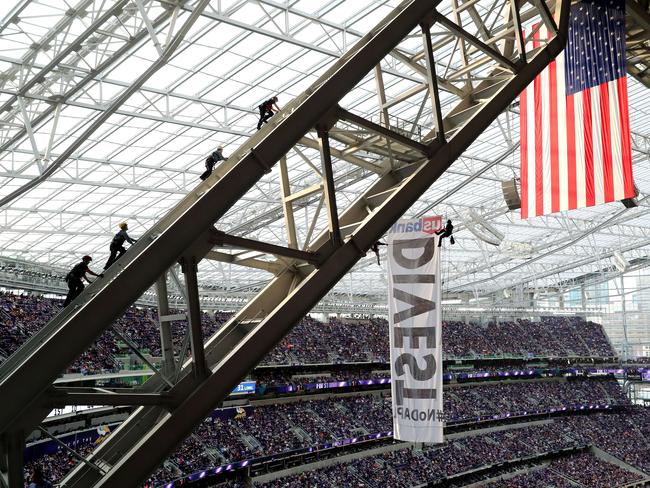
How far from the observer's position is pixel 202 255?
3.17 m

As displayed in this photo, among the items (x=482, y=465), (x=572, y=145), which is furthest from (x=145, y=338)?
(x=572, y=145)

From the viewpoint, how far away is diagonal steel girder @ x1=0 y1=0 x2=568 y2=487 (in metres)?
2.65

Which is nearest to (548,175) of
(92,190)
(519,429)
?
(92,190)

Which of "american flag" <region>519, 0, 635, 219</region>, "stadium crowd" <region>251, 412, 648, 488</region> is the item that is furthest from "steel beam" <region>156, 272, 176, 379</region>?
"stadium crowd" <region>251, 412, 648, 488</region>

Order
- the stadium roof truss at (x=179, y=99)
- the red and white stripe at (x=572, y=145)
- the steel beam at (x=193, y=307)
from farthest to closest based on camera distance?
the red and white stripe at (x=572, y=145), the stadium roof truss at (x=179, y=99), the steel beam at (x=193, y=307)

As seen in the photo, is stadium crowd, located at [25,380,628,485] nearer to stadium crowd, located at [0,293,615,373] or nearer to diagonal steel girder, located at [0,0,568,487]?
stadium crowd, located at [0,293,615,373]

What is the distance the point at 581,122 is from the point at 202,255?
774 cm

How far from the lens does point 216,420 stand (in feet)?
117

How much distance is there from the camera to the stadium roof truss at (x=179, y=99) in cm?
768

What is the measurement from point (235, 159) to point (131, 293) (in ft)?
5.07

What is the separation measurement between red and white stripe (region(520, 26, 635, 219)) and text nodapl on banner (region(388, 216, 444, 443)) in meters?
1.76

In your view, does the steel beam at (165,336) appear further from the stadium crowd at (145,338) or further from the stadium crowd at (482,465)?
the stadium crowd at (482,465)

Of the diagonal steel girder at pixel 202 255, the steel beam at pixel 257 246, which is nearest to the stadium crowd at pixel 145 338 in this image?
the diagonal steel girder at pixel 202 255

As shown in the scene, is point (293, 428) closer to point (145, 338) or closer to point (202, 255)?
point (145, 338)
